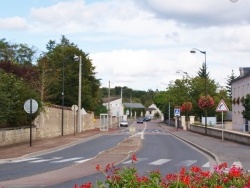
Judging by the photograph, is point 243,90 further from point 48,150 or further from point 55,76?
point 48,150

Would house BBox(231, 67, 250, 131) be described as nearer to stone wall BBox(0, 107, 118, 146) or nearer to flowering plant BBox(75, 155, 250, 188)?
stone wall BBox(0, 107, 118, 146)

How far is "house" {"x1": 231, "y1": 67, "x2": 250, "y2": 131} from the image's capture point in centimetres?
6725

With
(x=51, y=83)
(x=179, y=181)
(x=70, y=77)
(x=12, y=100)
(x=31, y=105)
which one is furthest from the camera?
(x=70, y=77)

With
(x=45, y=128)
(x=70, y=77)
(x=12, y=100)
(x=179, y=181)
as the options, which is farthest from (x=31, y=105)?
(x=70, y=77)

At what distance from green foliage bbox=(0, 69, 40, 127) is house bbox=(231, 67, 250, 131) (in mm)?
34059

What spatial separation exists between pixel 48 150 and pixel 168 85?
274 feet

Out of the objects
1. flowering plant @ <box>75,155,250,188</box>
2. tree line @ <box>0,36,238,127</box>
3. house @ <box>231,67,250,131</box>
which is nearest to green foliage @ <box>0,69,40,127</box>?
tree line @ <box>0,36,238,127</box>

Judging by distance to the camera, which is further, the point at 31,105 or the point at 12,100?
the point at 12,100

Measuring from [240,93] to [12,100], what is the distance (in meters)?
42.4

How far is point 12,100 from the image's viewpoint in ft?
116

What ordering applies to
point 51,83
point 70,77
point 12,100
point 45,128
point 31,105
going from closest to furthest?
point 31,105 < point 12,100 < point 45,128 < point 51,83 < point 70,77

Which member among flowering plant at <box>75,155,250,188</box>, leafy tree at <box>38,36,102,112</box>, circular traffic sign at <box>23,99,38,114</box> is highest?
leafy tree at <box>38,36,102,112</box>

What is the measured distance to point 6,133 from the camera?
109 feet

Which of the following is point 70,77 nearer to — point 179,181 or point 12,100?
point 12,100
